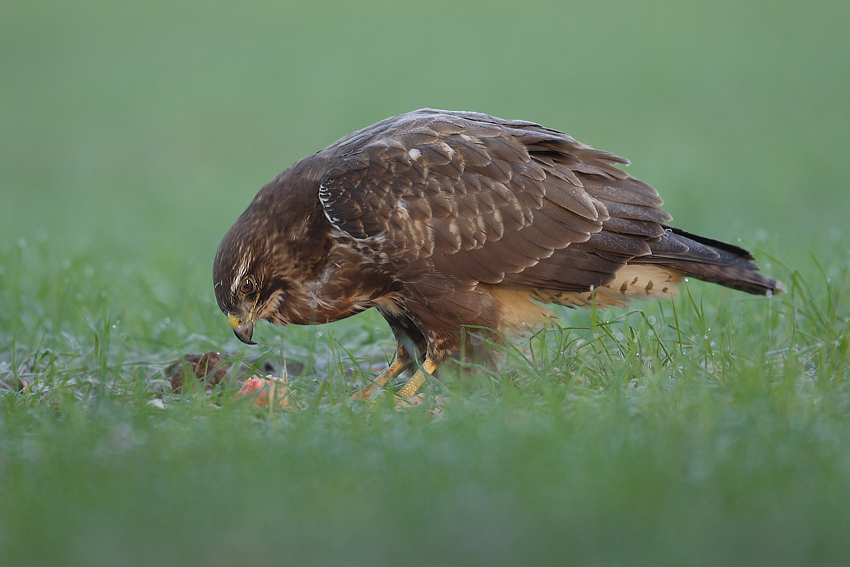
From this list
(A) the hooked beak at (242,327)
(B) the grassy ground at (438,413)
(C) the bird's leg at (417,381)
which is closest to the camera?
(B) the grassy ground at (438,413)

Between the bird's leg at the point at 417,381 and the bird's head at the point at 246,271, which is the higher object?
the bird's head at the point at 246,271

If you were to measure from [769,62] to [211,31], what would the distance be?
47.2ft

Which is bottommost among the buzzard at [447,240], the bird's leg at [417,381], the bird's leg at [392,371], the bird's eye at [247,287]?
the bird's leg at [392,371]

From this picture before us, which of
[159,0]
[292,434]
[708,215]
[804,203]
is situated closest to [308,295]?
[292,434]

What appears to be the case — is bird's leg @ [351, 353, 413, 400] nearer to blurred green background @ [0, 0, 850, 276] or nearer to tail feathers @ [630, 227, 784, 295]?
tail feathers @ [630, 227, 784, 295]

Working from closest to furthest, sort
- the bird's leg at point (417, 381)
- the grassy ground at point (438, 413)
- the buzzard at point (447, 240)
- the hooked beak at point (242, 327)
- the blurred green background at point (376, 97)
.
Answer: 1. the grassy ground at point (438, 413)
2. the buzzard at point (447, 240)
3. the bird's leg at point (417, 381)
4. the hooked beak at point (242, 327)
5. the blurred green background at point (376, 97)

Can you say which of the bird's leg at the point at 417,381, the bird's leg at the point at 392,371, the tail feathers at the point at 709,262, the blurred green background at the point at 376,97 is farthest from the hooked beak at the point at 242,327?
the blurred green background at the point at 376,97

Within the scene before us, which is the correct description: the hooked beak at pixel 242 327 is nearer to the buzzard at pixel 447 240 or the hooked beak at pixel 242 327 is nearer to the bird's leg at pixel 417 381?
the buzzard at pixel 447 240

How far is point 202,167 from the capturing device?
50.9 ft

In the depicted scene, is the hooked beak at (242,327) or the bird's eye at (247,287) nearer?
the bird's eye at (247,287)

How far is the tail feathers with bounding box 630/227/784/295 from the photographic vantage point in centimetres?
495

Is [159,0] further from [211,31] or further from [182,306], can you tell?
[182,306]

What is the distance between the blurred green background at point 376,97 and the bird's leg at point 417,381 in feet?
10.7

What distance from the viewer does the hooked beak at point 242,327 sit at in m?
4.95
